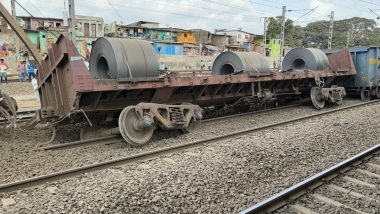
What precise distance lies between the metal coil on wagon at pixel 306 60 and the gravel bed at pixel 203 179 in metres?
Result: 5.38

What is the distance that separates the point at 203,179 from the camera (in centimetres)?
551

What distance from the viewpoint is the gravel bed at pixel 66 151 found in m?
6.04

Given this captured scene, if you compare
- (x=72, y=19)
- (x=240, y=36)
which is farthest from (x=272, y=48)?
(x=72, y=19)

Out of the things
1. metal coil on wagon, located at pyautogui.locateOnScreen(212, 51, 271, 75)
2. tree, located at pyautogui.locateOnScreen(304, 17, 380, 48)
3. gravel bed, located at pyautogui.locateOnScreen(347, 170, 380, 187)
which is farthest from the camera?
tree, located at pyautogui.locateOnScreen(304, 17, 380, 48)

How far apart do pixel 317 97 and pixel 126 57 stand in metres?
8.15

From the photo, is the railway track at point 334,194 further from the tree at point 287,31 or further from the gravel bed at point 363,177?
the tree at point 287,31

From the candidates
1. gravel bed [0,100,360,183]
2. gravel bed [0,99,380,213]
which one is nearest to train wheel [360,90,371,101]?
gravel bed [0,100,360,183]

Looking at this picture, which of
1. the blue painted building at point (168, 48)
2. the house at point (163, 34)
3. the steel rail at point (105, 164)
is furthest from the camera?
the house at point (163, 34)

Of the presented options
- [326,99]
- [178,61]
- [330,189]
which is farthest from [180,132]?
[178,61]

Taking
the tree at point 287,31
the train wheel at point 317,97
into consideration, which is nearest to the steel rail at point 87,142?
the train wheel at point 317,97

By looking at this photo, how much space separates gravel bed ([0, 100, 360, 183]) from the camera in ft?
19.8

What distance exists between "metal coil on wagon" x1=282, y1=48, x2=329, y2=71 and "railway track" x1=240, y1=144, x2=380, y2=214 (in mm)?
7726

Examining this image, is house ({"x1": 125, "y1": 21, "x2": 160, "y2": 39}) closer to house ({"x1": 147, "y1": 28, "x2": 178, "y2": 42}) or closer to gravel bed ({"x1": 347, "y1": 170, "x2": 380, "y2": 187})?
house ({"x1": 147, "y1": 28, "x2": 178, "y2": 42})

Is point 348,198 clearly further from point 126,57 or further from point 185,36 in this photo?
point 185,36
